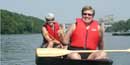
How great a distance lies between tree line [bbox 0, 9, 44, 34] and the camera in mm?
122938

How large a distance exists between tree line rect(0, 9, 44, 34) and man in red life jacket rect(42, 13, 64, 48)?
104 m

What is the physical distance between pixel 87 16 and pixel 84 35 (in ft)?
1.79

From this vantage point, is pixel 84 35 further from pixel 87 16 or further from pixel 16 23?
pixel 16 23

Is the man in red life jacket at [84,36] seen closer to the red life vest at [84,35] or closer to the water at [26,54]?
the red life vest at [84,35]

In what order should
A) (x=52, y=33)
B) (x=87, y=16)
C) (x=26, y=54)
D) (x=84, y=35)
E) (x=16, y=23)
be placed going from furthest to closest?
(x=16, y=23)
(x=26, y=54)
(x=52, y=33)
(x=84, y=35)
(x=87, y=16)

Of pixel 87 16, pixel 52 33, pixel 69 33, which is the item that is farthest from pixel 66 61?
pixel 52 33

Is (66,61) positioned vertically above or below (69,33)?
below

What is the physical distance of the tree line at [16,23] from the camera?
12294 cm

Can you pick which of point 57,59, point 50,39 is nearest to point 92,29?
point 57,59

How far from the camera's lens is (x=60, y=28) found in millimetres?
13445

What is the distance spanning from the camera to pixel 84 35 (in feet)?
35.3

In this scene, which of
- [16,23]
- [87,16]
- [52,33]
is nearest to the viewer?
[87,16]

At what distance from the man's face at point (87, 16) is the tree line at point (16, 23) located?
10727 centimetres

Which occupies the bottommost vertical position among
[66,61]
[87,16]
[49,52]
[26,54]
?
[26,54]
